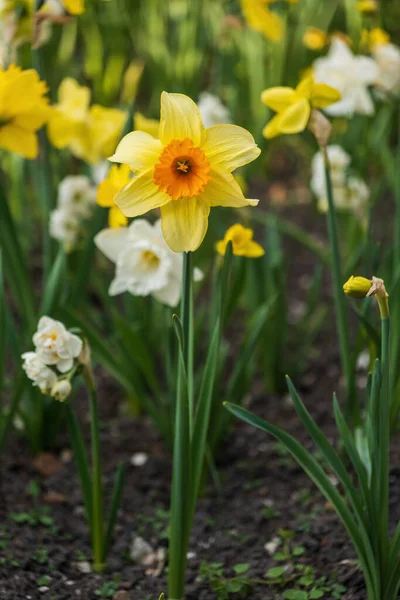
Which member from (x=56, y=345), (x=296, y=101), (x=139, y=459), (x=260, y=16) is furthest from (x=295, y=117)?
(x=260, y=16)

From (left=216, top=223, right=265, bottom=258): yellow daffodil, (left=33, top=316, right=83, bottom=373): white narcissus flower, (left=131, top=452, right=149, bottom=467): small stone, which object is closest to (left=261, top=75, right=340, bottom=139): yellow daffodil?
(left=216, top=223, right=265, bottom=258): yellow daffodil

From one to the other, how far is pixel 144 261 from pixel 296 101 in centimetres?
47

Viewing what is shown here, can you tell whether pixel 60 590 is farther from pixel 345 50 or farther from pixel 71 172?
pixel 71 172

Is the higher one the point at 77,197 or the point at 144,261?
the point at 77,197

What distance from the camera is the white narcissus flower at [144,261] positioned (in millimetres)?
1576

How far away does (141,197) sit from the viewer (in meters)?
1.19

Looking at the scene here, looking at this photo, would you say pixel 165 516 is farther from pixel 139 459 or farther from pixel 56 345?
pixel 56 345

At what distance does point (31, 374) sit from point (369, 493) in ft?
2.12

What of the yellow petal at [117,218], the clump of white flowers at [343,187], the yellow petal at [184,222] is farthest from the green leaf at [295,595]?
the clump of white flowers at [343,187]

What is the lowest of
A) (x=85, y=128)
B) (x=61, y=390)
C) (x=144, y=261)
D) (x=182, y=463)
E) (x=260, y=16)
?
(x=182, y=463)

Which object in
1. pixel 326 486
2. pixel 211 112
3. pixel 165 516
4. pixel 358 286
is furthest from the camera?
pixel 211 112

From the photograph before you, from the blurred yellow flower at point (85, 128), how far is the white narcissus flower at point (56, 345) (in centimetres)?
93

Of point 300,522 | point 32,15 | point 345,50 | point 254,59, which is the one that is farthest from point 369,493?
point 254,59

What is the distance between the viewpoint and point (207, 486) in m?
1.91
